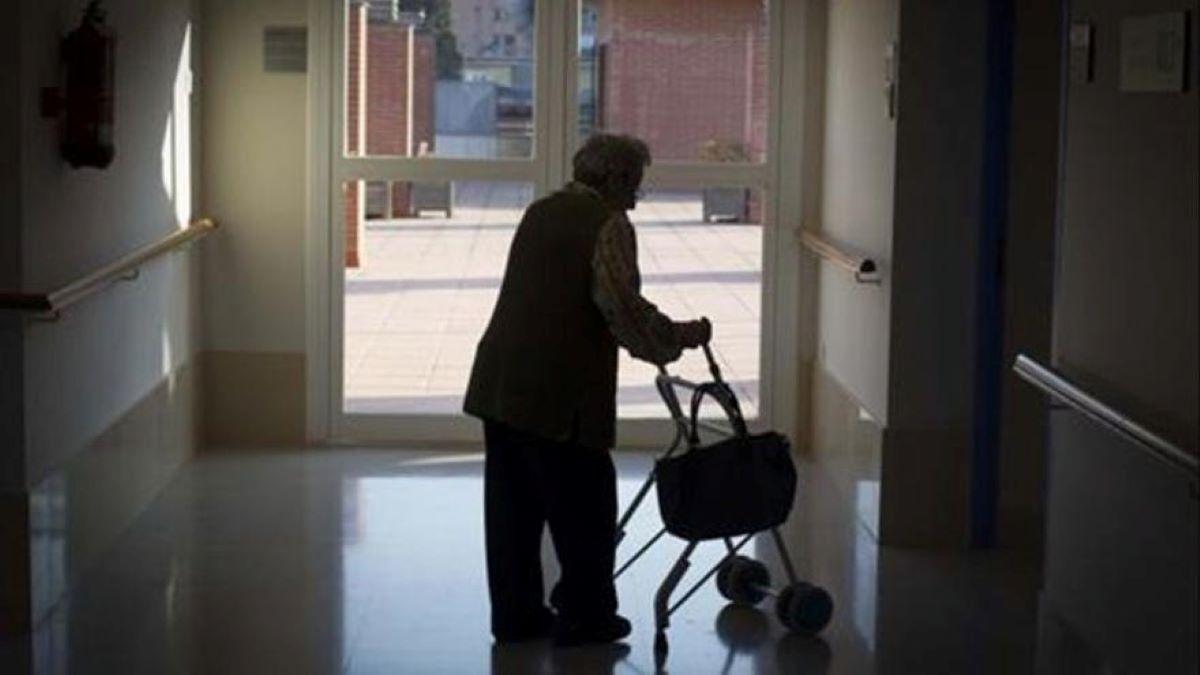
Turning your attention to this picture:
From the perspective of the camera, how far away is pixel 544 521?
249 inches

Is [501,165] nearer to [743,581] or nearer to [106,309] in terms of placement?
[106,309]

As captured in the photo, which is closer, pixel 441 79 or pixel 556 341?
pixel 556 341

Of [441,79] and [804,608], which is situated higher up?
[441,79]

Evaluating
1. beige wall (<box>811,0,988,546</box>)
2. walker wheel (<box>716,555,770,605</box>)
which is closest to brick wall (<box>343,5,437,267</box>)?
beige wall (<box>811,0,988,546</box>)

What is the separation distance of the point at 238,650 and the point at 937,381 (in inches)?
111

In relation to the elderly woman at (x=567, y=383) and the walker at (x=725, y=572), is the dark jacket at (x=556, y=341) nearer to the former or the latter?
the elderly woman at (x=567, y=383)

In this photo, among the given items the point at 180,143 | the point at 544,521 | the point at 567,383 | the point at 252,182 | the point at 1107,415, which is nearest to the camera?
the point at 1107,415

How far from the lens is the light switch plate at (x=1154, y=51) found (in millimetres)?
4833

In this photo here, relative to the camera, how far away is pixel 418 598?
22.3 feet

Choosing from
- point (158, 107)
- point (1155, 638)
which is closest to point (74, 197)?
point (158, 107)

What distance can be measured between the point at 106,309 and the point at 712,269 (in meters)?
3.28

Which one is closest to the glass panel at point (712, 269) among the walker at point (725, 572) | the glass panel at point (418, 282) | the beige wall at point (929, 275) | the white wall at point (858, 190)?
the white wall at point (858, 190)

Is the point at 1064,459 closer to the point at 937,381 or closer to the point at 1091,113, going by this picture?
the point at 1091,113

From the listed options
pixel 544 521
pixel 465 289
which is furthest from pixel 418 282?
pixel 544 521
